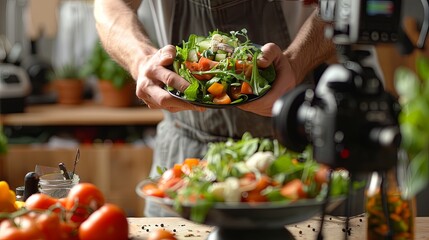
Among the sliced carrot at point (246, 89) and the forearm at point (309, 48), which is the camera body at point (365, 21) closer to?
the sliced carrot at point (246, 89)

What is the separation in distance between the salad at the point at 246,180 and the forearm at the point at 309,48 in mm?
702

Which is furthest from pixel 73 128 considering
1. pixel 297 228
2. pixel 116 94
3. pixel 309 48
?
pixel 297 228

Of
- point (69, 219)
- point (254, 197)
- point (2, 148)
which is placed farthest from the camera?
point (2, 148)

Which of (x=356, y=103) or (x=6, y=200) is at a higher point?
(x=356, y=103)

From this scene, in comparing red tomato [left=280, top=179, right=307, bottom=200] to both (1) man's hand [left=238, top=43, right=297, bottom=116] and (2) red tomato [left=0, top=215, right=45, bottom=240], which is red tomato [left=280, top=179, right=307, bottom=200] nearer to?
(2) red tomato [left=0, top=215, right=45, bottom=240]

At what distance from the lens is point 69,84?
183 inches

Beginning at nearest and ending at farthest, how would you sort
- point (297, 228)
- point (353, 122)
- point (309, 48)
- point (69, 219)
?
point (353, 122), point (69, 219), point (297, 228), point (309, 48)

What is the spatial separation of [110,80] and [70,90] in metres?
0.32

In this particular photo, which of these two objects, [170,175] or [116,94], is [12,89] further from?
[170,175]

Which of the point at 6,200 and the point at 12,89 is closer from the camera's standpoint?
the point at 6,200

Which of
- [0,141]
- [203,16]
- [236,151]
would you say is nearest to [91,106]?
[0,141]

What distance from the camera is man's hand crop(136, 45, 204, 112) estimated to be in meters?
2.13

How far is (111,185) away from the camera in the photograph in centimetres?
422

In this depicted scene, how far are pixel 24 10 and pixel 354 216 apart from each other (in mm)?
3725
